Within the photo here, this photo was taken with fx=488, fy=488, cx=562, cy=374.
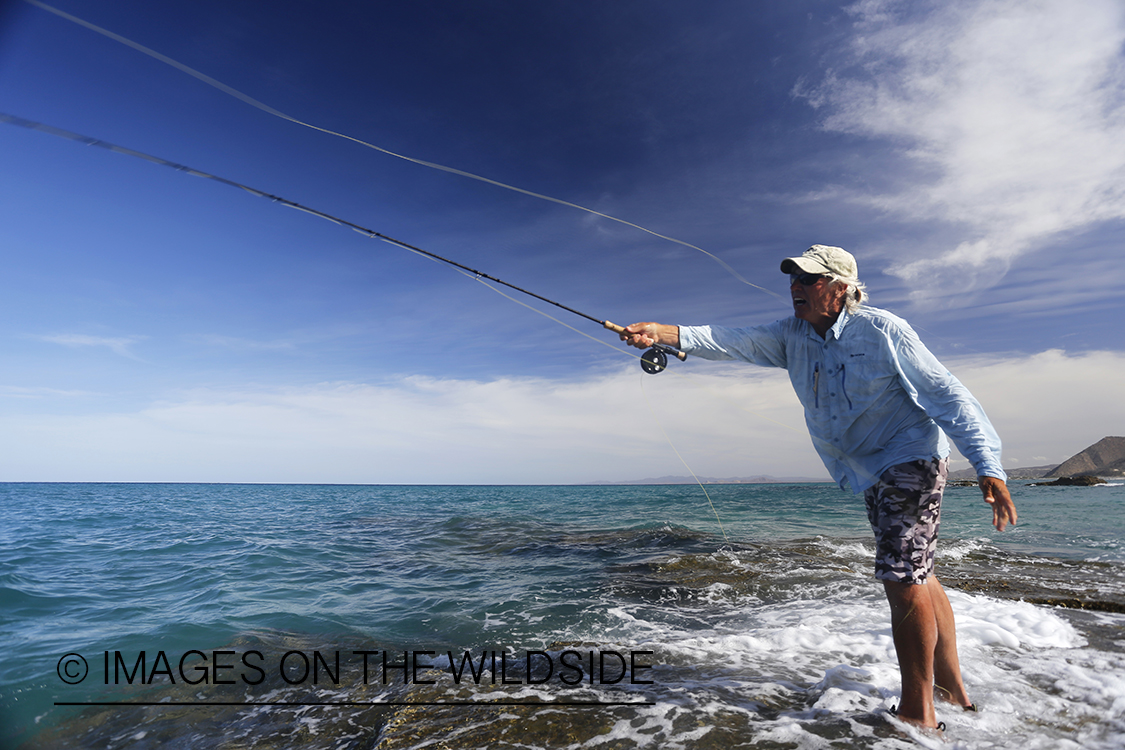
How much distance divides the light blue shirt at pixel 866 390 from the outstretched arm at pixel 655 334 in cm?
6

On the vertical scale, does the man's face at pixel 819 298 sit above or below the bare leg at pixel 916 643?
above

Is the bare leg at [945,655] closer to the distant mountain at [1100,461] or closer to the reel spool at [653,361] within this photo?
the reel spool at [653,361]

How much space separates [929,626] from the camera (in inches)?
95.9

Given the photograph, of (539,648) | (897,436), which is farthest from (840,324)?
(539,648)

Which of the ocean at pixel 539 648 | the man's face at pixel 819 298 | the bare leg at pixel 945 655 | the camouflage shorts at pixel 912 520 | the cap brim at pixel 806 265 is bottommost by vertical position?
the ocean at pixel 539 648

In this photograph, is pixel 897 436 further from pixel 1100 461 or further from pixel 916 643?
pixel 1100 461

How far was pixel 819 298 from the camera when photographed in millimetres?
2812

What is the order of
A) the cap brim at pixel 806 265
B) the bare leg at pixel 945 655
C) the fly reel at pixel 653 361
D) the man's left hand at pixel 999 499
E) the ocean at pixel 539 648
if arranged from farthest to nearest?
1. the fly reel at pixel 653 361
2. the ocean at pixel 539 648
3. the cap brim at pixel 806 265
4. the bare leg at pixel 945 655
5. the man's left hand at pixel 999 499

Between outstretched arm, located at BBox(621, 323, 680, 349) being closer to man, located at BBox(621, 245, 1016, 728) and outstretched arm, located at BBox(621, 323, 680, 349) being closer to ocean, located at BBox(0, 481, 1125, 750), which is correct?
man, located at BBox(621, 245, 1016, 728)

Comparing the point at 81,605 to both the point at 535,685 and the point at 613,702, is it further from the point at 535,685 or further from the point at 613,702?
the point at 613,702

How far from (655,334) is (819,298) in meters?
0.96

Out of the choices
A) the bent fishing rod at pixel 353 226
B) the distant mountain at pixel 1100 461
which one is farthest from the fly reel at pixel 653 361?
the distant mountain at pixel 1100 461

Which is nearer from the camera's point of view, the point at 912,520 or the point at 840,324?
the point at 912,520

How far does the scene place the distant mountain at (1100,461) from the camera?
66.6 meters
